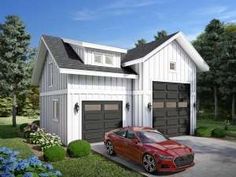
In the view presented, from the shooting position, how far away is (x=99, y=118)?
1697 centimetres

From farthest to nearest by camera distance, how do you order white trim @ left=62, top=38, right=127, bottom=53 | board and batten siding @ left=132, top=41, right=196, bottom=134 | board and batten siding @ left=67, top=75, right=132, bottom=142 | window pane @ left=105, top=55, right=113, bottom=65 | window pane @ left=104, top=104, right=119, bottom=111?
1. window pane @ left=105, top=55, right=113, bottom=65
2. board and batten siding @ left=132, top=41, right=196, bottom=134
3. window pane @ left=104, top=104, right=119, bottom=111
4. white trim @ left=62, top=38, right=127, bottom=53
5. board and batten siding @ left=67, top=75, right=132, bottom=142

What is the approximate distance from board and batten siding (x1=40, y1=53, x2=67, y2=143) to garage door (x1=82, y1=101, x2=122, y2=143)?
1.19 meters

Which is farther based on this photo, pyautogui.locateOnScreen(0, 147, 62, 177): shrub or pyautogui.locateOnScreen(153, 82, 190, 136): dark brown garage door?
pyautogui.locateOnScreen(153, 82, 190, 136): dark brown garage door

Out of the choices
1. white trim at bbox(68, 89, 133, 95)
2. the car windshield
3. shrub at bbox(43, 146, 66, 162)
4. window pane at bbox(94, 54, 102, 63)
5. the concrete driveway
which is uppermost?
window pane at bbox(94, 54, 102, 63)

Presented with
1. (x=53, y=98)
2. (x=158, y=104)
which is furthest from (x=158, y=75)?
(x=53, y=98)

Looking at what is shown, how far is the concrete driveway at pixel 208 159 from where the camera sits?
10.7 m

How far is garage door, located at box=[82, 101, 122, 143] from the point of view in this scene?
16.4 meters

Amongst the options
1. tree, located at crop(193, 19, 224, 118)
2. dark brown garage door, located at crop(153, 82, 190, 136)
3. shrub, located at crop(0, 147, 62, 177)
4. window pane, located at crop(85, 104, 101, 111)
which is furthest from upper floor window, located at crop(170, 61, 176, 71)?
tree, located at crop(193, 19, 224, 118)

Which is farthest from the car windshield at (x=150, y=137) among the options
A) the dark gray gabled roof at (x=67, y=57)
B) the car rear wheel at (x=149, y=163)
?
the dark gray gabled roof at (x=67, y=57)

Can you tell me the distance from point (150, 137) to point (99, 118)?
18.7 ft

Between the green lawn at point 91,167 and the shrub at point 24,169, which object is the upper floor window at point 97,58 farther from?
the shrub at point 24,169

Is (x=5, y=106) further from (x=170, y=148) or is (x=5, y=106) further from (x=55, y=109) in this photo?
(x=170, y=148)

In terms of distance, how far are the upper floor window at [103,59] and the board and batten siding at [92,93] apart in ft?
4.14

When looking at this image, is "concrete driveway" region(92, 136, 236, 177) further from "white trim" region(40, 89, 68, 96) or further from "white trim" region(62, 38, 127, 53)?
"white trim" region(62, 38, 127, 53)
